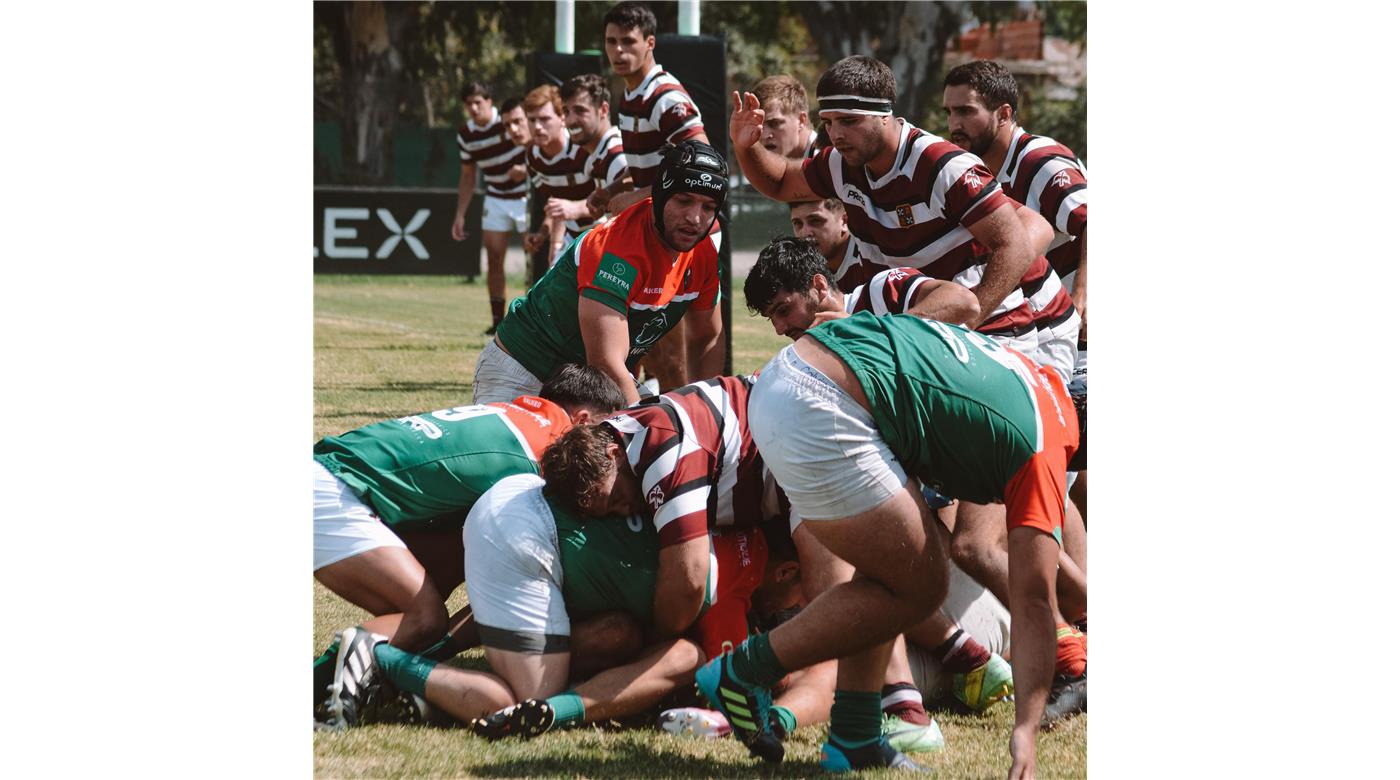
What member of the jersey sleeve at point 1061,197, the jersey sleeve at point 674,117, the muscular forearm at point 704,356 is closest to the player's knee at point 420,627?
the muscular forearm at point 704,356

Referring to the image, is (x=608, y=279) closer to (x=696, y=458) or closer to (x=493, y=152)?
(x=696, y=458)

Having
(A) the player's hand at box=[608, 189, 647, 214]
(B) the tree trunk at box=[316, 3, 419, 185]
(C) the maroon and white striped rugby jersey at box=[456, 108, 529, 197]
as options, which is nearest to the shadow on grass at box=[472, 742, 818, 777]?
(A) the player's hand at box=[608, 189, 647, 214]

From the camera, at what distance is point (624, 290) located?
5199mm

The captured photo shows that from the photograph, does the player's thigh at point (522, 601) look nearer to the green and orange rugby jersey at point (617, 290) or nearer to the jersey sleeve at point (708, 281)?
the green and orange rugby jersey at point (617, 290)

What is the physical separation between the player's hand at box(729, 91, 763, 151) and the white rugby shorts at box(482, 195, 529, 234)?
7.98 meters

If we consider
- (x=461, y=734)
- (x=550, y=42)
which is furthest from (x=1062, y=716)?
(x=550, y=42)

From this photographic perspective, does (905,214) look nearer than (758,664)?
No

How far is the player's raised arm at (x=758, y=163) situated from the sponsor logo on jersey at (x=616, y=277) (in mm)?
523

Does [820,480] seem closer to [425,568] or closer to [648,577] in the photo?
[648,577]

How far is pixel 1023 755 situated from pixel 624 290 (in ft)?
8.17

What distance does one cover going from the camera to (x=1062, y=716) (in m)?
3.96

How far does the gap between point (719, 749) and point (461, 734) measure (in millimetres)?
635

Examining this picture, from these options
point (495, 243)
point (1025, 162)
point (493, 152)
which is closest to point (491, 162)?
point (493, 152)

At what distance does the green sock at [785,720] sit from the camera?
367cm
